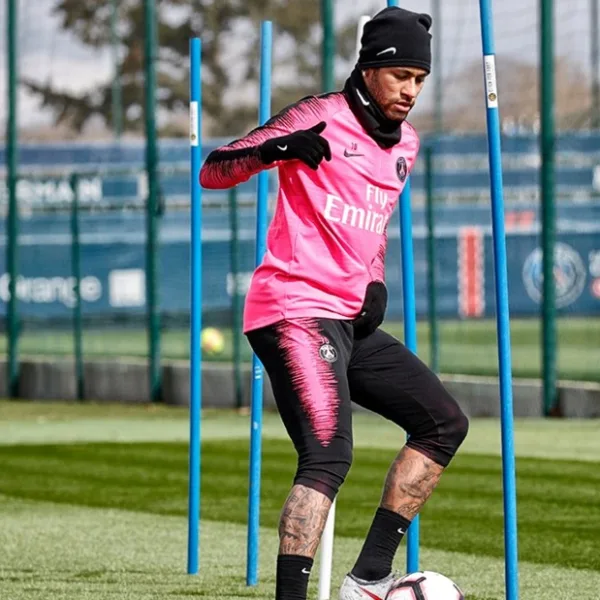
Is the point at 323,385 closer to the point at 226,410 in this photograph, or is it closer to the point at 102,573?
the point at 102,573

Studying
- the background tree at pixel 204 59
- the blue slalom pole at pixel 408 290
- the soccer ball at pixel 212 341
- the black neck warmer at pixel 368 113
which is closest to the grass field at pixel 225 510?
the blue slalom pole at pixel 408 290

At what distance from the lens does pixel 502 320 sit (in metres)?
6.18

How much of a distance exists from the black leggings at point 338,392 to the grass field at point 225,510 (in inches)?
54.5

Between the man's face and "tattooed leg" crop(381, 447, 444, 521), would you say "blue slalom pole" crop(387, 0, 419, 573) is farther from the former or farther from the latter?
the man's face

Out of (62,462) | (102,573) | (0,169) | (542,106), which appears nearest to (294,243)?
(102,573)

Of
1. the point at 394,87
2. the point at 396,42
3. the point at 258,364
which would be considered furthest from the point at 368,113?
the point at 258,364

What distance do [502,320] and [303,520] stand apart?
985 millimetres

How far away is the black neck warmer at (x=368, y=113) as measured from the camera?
6.07m

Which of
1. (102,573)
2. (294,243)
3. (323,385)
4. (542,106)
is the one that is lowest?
(102,573)

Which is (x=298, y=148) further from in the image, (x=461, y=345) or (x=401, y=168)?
(x=461, y=345)

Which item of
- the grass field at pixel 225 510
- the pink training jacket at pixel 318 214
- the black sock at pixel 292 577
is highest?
the pink training jacket at pixel 318 214

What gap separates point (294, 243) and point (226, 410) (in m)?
13.4

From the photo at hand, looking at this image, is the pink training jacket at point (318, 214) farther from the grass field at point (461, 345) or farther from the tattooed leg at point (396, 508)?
the grass field at point (461, 345)

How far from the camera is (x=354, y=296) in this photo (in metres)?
6.09
